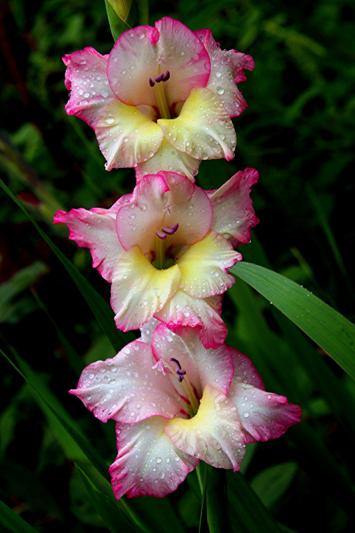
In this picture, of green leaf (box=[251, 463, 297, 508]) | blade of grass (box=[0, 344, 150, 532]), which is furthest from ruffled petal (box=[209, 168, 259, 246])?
green leaf (box=[251, 463, 297, 508])

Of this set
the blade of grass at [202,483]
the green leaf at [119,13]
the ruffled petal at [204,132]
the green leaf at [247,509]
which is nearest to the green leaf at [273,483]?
the green leaf at [247,509]

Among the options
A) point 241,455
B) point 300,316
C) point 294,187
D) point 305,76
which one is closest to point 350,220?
point 294,187

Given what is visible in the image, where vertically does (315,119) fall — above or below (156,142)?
below

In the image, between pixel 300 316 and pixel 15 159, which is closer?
pixel 300 316

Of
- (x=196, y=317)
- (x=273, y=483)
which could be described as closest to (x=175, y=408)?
(x=196, y=317)

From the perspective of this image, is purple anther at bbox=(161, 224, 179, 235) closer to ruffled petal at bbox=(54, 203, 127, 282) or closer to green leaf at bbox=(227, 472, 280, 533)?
ruffled petal at bbox=(54, 203, 127, 282)

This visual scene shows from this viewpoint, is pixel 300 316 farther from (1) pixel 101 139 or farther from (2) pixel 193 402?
(1) pixel 101 139

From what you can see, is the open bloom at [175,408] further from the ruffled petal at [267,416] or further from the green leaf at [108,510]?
the green leaf at [108,510]
